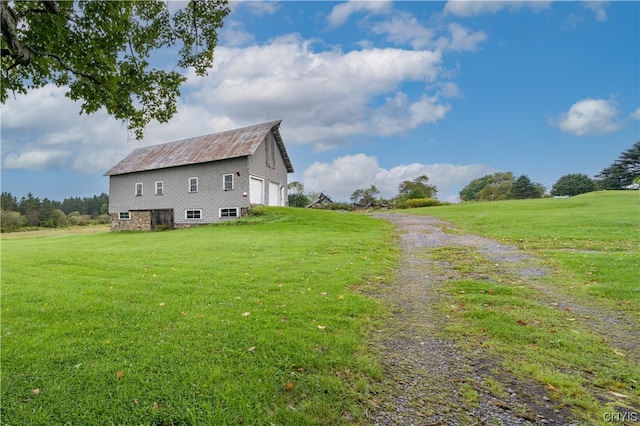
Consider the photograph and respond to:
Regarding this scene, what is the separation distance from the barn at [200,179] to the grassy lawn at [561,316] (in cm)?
1851

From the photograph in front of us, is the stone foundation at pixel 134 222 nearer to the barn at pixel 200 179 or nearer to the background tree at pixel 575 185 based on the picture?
the barn at pixel 200 179

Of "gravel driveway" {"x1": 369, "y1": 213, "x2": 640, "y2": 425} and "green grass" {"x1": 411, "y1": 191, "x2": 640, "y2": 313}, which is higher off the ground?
"green grass" {"x1": 411, "y1": 191, "x2": 640, "y2": 313}

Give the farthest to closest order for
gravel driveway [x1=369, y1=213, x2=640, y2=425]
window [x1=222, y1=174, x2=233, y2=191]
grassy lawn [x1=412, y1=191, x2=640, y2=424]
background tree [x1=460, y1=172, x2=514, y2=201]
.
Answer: background tree [x1=460, y1=172, x2=514, y2=201] < window [x1=222, y1=174, x2=233, y2=191] < grassy lawn [x1=412, y1=191, x2=640, y2=424] < gravel driveway [x1=369, y1=213, x2=640, y2=425]

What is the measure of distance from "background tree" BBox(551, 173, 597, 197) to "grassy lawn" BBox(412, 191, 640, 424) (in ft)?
201

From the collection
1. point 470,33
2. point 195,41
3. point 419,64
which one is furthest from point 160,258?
point 470,33

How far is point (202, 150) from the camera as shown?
28375 millimetres

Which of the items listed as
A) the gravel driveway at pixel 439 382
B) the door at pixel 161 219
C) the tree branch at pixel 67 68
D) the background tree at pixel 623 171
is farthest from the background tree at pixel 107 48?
the background tree at pixel 623 171

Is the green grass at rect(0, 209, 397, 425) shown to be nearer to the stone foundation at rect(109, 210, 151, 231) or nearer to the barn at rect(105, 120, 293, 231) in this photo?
the barn at rect(105, 120, 293, 231)

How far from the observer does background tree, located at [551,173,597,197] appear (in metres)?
59.2

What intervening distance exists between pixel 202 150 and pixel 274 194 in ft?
25.7

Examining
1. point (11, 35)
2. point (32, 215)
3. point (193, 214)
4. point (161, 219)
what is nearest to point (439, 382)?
point (11, 35)

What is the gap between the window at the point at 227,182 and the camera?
2603 centimetres

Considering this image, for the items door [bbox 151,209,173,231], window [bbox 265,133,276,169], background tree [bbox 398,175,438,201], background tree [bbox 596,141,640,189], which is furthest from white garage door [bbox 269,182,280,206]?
background tree [bbox 596,141,640,189]

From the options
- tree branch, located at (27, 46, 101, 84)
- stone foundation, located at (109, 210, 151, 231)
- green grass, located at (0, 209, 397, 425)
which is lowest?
green grass, located at (0, 209, 397, 425)
